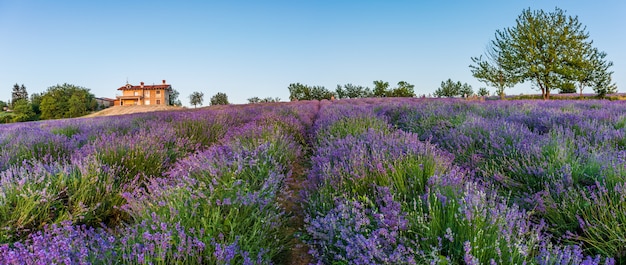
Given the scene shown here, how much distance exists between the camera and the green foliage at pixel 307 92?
4553cm

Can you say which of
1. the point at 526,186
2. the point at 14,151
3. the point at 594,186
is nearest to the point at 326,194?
the point at 526,186

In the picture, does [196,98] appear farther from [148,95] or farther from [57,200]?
[57,200]

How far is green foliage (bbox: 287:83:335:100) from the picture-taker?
149 feet

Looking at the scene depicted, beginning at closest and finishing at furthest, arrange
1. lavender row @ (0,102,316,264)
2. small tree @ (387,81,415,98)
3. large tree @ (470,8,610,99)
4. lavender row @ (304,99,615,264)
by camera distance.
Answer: lavender row @ (304,99,615,264)
lavender row @ (0,102,316,264)
large tree @ (470,8,610,99)
small tree @ (387,81,415,98)

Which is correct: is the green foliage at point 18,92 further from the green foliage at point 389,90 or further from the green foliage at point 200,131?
the green foliage at point 200,131

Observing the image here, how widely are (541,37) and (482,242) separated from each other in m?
28.4

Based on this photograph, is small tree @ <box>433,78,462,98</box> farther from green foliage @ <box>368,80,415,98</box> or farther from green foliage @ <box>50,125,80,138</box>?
green foliage @ <box>50,125,80,138</box>

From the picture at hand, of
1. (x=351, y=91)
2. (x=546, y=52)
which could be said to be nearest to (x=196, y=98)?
(x=351, y=91)

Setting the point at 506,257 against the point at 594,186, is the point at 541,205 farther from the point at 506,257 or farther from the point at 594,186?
the point at 506,257

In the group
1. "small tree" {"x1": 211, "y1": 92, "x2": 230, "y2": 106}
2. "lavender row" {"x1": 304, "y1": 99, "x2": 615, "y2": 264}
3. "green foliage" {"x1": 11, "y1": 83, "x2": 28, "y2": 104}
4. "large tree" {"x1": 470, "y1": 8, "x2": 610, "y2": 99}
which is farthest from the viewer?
"green foliage" {"x1": 11, "y1": 83, "x2": 28, "y2": 104}

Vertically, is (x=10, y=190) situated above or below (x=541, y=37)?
below

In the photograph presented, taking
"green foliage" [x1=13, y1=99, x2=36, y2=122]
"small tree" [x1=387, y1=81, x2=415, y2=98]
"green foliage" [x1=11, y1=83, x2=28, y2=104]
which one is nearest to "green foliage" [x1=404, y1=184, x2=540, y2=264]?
"small tree" [x1=387, y1=81, x2=415, y2=98]

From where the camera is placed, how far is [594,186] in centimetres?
211

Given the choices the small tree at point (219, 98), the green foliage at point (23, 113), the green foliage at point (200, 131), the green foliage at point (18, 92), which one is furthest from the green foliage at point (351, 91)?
the green foliage at point (18, 92)
